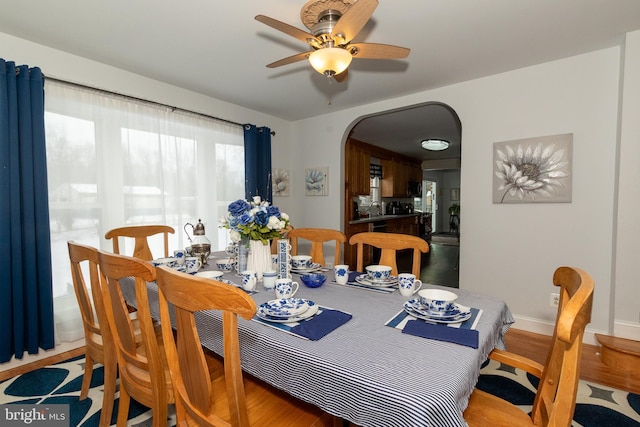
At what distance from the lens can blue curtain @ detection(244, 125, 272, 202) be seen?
3.64 metres

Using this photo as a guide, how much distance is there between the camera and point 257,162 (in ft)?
12.4

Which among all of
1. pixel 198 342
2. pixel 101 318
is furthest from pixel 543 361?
pixel 101 318

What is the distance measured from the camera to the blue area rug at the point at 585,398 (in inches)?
63.0

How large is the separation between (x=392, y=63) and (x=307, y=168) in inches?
79.1

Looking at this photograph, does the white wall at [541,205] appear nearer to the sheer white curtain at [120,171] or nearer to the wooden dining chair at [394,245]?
the wooden dining chair at [394,245]

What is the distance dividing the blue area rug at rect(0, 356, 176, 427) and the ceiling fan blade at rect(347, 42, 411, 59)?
229cm

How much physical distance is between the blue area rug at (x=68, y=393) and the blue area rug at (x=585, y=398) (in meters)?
1.96

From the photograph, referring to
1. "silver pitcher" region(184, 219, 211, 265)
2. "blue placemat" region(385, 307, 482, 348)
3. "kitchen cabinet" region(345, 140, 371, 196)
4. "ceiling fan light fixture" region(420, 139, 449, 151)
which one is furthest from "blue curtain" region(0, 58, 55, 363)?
"ceiling fan light fixture" region(420, 139, 449, 151)

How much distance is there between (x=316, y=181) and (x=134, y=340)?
125 inches

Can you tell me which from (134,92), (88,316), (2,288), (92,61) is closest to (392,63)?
(134,92)

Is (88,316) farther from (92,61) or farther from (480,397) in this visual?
(92,61)

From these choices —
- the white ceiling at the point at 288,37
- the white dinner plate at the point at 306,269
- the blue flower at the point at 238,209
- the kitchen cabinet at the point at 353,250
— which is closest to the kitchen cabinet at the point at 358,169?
the kitchen cabinet at the point at 353,250

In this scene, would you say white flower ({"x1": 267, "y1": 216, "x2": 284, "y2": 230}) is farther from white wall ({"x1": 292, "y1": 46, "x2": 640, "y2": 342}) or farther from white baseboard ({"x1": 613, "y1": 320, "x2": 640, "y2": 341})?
white baseboard ({"x1": 613, "y1": 320, "x2": 640, "y2": 341})

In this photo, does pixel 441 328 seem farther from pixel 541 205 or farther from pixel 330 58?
pixel 541 205
